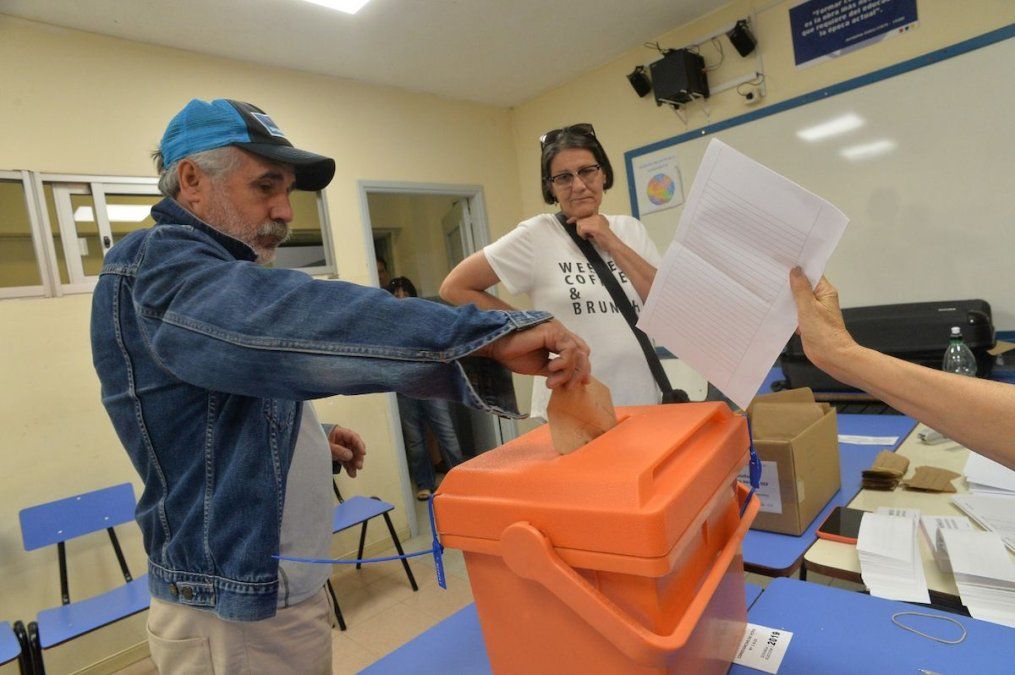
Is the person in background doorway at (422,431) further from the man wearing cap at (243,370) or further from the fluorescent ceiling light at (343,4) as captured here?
the man wearing cap at (243,370)

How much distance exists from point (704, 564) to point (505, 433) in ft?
12.6

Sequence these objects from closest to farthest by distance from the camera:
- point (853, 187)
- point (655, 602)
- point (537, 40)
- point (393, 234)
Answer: point (655, 602) → point (853, 187) → point (537, 40) → point (393, 234)

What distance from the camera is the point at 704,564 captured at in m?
0.67

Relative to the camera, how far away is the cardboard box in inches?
48.5

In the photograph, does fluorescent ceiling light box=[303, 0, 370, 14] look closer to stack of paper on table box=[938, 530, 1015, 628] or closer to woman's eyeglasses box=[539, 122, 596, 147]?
woman's eyeglasses box=[539, 122, 596, 147]

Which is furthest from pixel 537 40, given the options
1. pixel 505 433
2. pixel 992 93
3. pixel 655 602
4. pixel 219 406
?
pixel 655 602

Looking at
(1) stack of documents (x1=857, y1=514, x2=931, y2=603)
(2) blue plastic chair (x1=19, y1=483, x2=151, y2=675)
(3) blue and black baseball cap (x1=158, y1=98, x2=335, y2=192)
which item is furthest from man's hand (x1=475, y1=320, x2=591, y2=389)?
(2) blue plastic chair (x1=19, y1=483, x2=151, y2=675)

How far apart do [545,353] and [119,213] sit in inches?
117

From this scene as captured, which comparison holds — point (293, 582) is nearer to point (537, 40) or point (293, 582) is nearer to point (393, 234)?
point (537, 40)

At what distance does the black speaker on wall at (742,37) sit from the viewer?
10.2ft

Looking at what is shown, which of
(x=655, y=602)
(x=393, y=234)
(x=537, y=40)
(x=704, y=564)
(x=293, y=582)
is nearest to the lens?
(x=655, y=602)

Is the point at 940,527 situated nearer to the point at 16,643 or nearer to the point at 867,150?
the point at 867,150

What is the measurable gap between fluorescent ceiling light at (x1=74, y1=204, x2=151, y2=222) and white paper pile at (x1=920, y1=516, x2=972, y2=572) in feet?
10.3

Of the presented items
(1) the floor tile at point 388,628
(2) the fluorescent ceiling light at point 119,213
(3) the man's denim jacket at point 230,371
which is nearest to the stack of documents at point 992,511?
(3) the man's denim jacket at point 230,371
